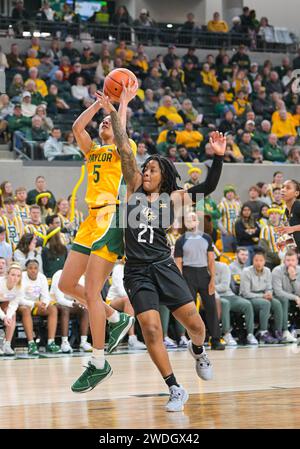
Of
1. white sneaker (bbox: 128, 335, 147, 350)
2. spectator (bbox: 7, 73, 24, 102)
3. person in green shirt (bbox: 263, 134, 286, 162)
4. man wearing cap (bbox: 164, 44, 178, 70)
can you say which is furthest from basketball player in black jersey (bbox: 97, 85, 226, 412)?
man wearing cap (bbox: 164, 44, 178, 70)

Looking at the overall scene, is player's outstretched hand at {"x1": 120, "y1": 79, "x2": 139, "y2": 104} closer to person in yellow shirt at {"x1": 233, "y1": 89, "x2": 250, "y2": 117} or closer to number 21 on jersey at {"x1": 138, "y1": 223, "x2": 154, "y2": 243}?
number 21 on jersey at {"x1": 138, "y1": 223, "x2": 154, "y2": 243}

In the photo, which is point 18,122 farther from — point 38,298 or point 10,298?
point 10,298

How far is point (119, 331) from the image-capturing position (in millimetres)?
7910

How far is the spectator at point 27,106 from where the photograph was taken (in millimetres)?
16938

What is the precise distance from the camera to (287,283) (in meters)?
13.8

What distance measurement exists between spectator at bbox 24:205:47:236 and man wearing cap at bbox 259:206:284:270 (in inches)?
140

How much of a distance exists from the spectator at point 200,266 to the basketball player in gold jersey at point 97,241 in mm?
4883

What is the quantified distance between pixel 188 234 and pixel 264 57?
12353 millimetres

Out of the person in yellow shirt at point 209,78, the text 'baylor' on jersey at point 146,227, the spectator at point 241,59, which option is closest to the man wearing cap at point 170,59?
the person in yellow shirt at point 209,78

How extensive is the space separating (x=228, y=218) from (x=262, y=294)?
8.68 ft

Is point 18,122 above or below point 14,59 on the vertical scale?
below

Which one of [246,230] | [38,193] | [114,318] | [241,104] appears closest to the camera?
[114,318]

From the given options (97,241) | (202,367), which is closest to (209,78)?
(97,241)

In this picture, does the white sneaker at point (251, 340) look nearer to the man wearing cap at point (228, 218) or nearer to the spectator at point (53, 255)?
the man wearing cap at point (228, 218)
